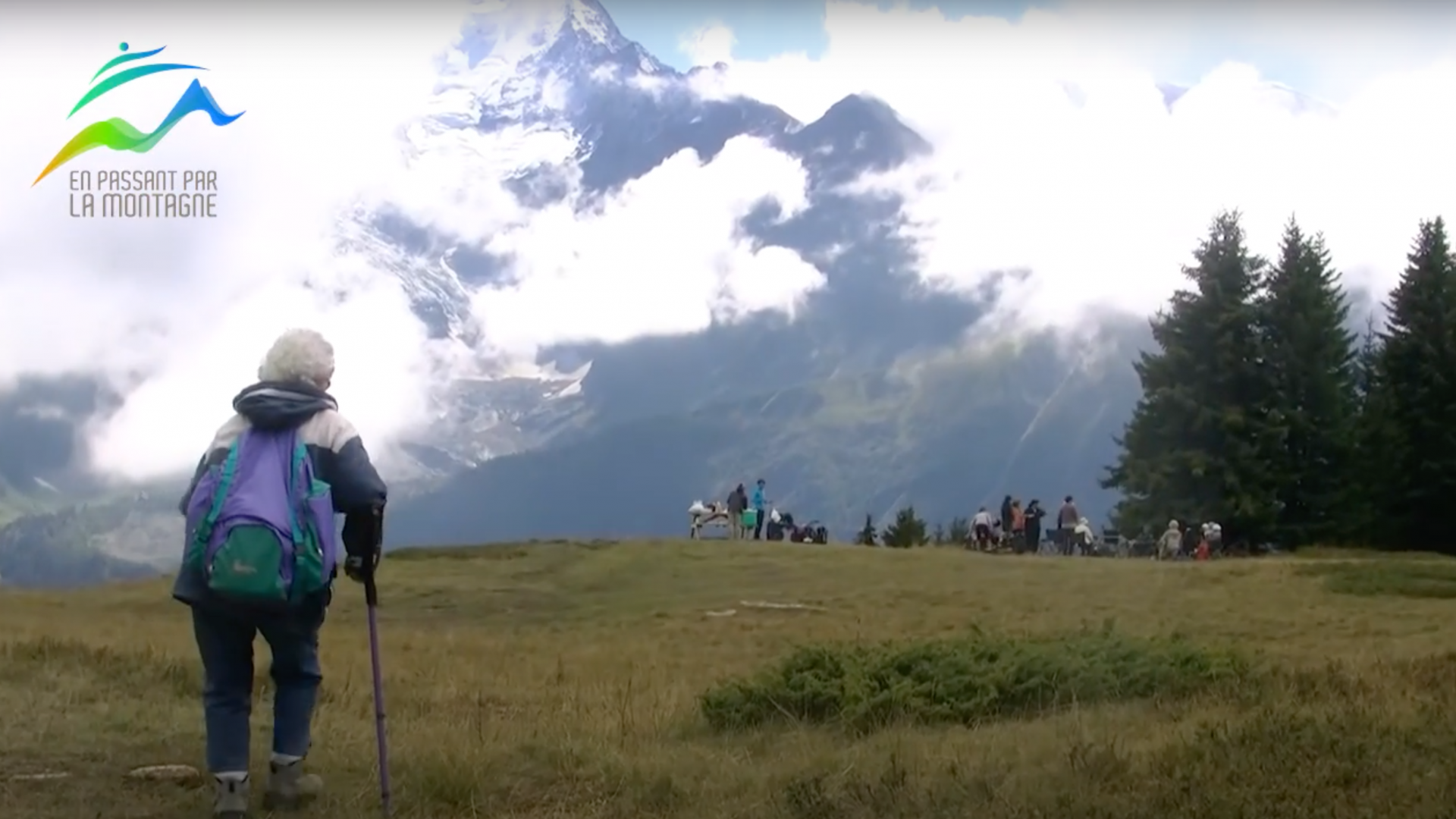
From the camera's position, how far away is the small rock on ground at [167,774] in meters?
6.43

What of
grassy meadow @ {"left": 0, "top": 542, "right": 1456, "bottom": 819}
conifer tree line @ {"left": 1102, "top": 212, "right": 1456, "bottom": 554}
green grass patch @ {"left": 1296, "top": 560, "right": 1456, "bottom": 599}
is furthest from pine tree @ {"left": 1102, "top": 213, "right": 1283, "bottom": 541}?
grassy meadow @ {"left": 0, "top": 542, "right": 1456, "bottom": 819}

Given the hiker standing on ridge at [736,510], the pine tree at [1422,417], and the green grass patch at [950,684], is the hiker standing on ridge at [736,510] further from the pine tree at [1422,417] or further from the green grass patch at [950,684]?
the green grass patch at [950,684]

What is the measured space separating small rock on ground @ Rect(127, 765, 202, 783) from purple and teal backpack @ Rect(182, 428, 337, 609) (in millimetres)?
1361

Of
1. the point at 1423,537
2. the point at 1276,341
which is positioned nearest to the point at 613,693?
the point at 1423,537

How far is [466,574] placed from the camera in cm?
2794

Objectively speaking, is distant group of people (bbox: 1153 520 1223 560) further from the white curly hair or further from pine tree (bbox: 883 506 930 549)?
the white curly hair

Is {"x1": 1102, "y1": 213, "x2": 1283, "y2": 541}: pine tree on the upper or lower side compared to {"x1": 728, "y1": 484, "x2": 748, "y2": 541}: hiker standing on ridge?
upper

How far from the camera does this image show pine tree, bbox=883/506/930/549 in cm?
4081

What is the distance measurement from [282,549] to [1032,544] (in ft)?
103

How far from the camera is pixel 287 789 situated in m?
5.92

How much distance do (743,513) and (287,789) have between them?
30637mm

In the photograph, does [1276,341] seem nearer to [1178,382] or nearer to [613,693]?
[1178,382]

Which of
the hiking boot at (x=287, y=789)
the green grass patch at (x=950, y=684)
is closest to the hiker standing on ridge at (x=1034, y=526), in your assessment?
the green grass patch at (x=950, y=684)

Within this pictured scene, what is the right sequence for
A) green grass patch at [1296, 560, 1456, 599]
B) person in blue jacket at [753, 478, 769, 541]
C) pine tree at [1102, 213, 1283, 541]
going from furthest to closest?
pine tree at [1102, 213, 1283, 541] < person in blue jacket at [753, 478, 769, 541] < green grass patch at [1296, 560, 1456, 599]
